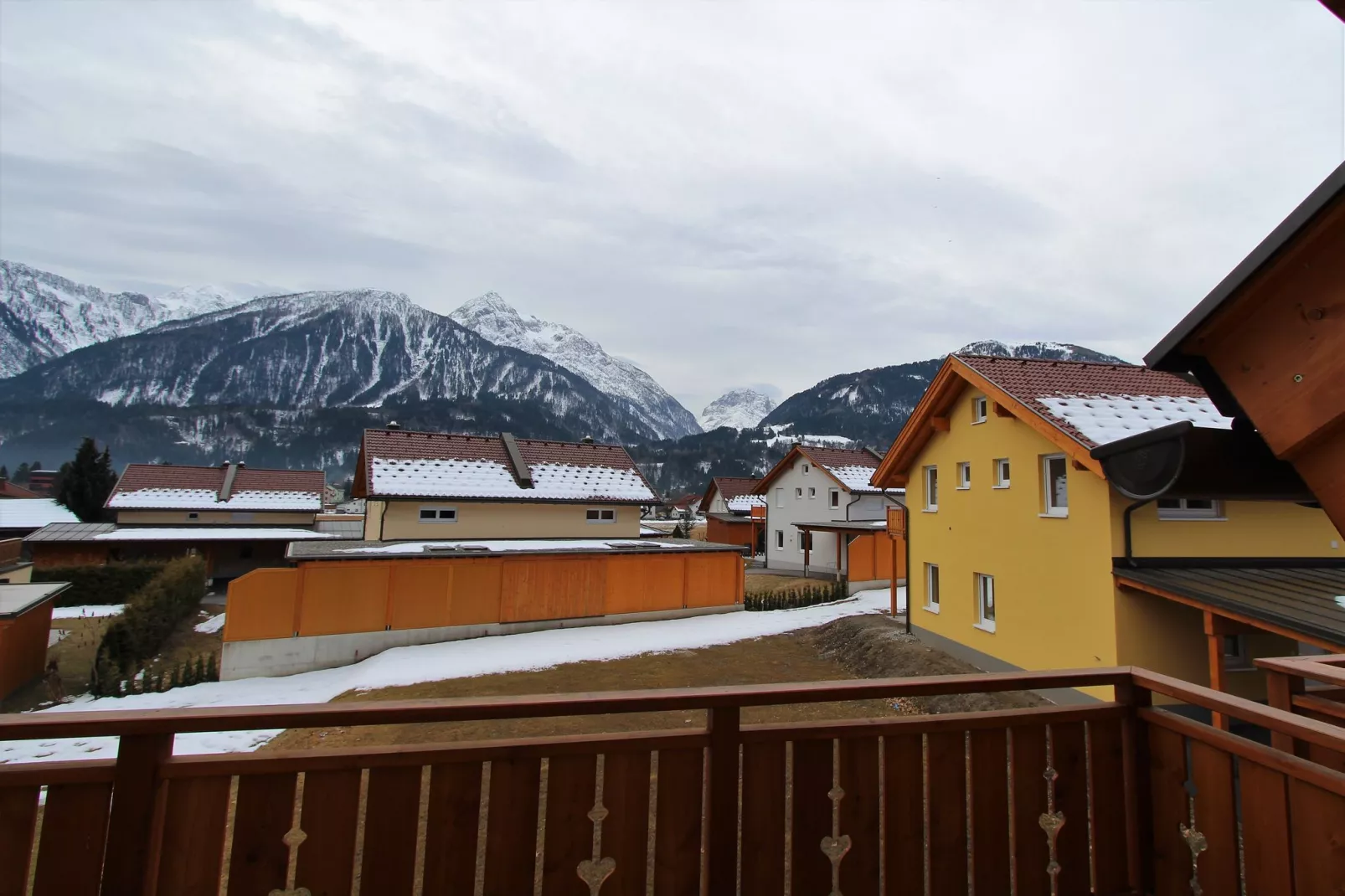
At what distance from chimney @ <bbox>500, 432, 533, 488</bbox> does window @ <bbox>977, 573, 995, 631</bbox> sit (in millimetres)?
17418

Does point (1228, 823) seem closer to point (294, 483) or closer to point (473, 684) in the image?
point (473, 684)

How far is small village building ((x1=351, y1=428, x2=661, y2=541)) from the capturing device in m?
23.7

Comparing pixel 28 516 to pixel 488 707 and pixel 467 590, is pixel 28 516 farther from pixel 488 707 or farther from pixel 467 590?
pixel 488 707

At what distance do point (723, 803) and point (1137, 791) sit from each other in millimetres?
1863

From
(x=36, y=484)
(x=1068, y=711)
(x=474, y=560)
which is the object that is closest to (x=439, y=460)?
(x=474, y=560)

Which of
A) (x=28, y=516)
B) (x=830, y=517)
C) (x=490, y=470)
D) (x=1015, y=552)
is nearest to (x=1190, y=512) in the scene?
(x=1015, y=552)

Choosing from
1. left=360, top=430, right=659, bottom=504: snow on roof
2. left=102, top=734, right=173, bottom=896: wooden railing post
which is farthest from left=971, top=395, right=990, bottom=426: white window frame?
left=360, top=430, right=659, bottom=504: snow on roof

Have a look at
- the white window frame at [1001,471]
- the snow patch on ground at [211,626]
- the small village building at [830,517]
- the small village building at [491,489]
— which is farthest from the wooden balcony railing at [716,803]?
the small village building at [830,517]

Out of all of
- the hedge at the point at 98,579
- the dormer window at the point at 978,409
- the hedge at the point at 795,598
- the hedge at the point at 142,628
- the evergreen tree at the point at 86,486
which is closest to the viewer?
the dormer window at the point at 978,409

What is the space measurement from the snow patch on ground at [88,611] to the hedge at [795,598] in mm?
22861

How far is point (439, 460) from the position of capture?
25547 mm

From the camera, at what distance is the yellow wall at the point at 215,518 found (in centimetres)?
3478

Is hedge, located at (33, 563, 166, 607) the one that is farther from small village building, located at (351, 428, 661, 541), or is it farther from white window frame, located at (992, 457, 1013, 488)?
white window frame, located at (992, 457, 1013, 488)

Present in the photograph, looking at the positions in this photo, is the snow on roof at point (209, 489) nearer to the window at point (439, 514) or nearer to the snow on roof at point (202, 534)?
the snow on roof at point (202, 534)
